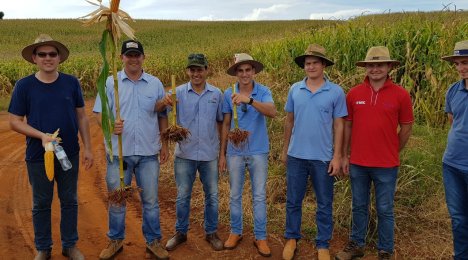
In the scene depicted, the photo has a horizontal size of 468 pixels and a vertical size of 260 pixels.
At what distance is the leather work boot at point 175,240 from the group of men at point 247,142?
2 cm

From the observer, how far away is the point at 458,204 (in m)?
3.90

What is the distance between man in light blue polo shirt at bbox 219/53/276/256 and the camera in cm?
436

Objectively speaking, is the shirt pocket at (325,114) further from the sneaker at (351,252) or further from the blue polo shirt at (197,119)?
the sneaker at (351,252)

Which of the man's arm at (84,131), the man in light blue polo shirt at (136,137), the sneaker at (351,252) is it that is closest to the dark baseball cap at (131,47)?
the man in light blue polo shirt at (136,137)

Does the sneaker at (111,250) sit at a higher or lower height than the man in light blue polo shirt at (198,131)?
lower

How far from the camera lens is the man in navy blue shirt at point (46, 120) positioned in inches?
155

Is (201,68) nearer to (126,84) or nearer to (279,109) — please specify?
(126,84)

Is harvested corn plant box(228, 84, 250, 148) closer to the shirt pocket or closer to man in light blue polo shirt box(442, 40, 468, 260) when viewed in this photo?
the shirt pocket

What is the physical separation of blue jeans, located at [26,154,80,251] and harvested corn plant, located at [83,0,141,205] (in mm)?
458

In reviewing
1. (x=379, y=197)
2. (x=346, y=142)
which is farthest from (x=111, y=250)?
(x=379, y=197)

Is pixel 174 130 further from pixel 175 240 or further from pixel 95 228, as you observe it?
pixel 95 228

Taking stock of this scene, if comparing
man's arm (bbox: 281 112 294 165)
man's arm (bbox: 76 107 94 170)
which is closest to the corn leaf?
man's arm (bbox: 76 107 94 170)

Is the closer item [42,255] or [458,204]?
[458,204]

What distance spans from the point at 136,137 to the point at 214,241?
4.57ft
